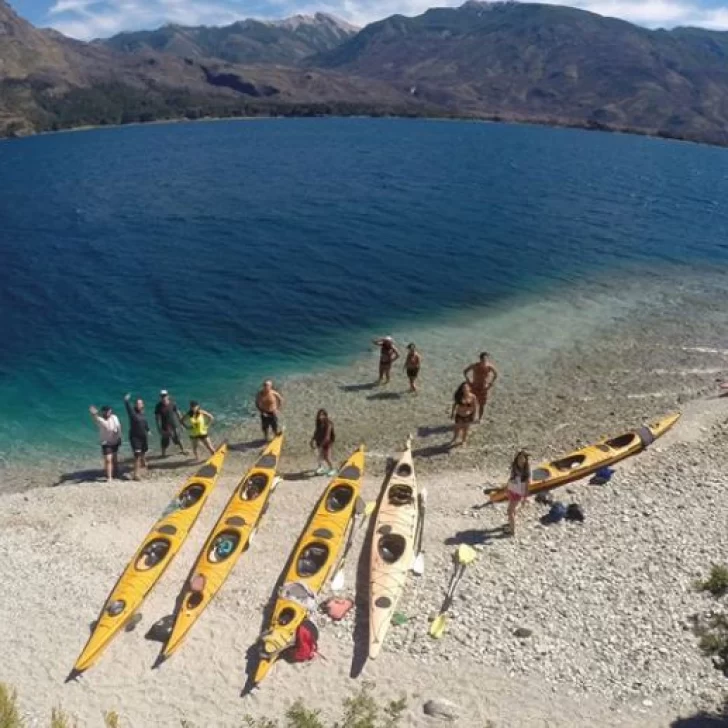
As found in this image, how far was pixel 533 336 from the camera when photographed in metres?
33.2

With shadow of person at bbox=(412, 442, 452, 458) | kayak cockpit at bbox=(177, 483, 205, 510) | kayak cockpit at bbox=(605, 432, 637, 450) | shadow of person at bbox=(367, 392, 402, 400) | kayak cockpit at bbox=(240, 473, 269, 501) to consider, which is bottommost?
shadow of person at bbox=(367, 392, 402, 400)

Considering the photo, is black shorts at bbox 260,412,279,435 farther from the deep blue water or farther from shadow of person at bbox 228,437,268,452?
the deep blue water

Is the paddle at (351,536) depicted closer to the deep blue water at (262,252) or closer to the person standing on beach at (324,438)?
the person standing on beach at (324,438)

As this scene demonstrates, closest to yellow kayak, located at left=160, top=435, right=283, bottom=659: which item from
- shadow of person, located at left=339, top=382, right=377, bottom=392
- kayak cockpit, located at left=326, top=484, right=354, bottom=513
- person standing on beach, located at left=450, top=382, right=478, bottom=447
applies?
kayak cockpit, located at left=326, top=484, right=354, bottom=513

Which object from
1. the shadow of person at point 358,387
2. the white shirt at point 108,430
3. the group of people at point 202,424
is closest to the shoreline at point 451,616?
the group of people at point 202,424

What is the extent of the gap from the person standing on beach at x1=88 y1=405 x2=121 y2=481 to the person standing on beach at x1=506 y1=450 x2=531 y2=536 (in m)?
11.5

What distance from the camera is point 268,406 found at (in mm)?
21609

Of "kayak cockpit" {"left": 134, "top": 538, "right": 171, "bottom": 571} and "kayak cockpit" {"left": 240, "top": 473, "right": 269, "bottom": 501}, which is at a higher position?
"kayak cockpit" {"left": 240, "top": 473, "right": 269, "bottom": 501}

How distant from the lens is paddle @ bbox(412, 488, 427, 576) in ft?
51.8

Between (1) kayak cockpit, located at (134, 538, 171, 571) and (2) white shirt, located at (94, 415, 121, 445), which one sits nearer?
(1) kayak cockpit, located at (134, 538, 171, 571)

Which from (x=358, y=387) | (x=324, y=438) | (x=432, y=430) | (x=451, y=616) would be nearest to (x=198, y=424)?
(x=324, y=438)

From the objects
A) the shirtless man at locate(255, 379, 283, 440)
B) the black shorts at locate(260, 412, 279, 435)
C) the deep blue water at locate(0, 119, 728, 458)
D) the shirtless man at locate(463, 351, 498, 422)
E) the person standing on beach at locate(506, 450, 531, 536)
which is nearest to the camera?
the person standing on beach at locate(506, 450, 531, 536)

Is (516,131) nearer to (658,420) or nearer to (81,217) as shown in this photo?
(81,217)

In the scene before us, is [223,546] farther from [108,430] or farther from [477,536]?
[477,536]
